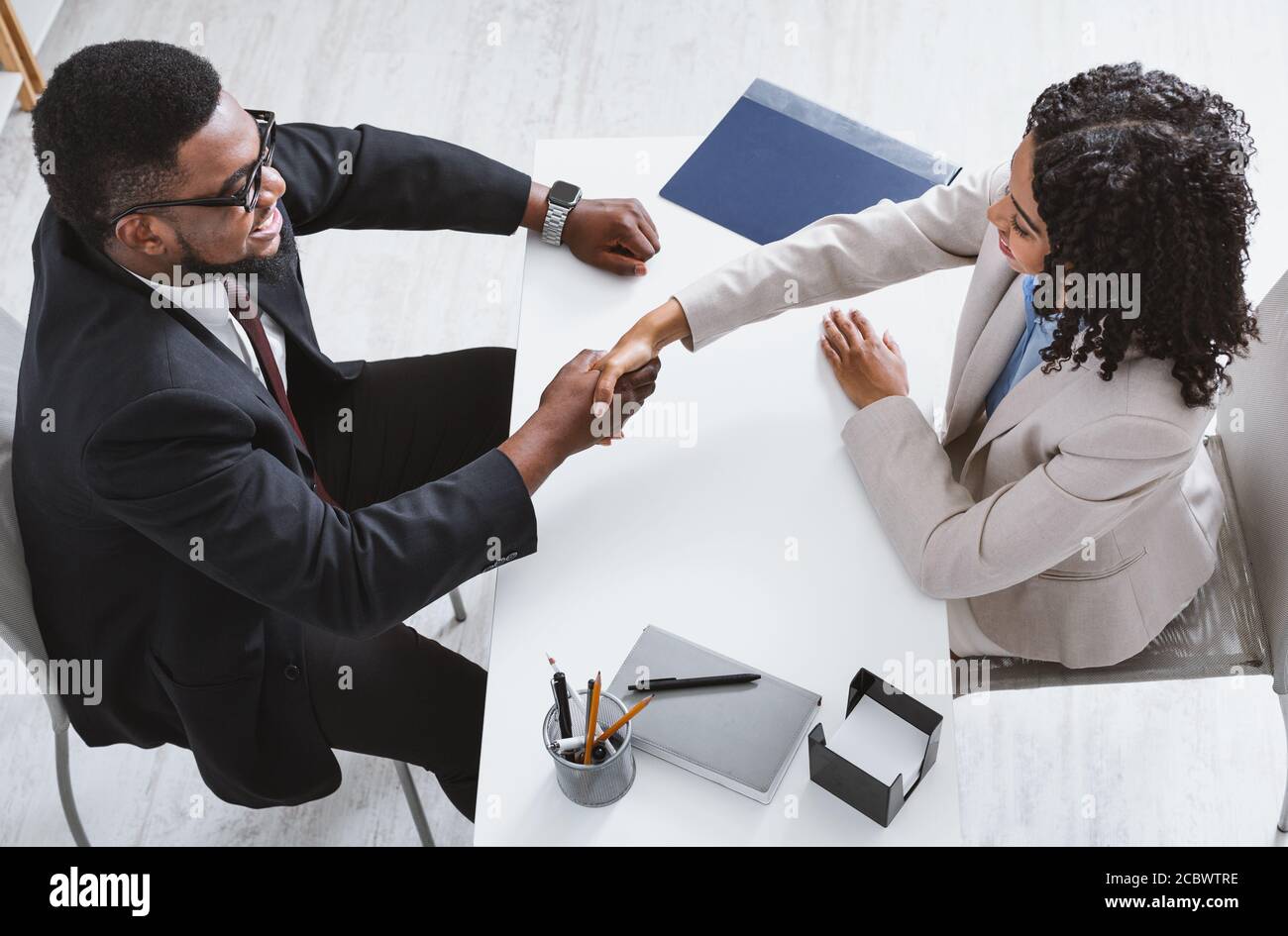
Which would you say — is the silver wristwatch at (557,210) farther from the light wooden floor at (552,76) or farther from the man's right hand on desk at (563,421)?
the light wooden floor at (552,76)

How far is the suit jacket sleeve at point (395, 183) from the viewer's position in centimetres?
187

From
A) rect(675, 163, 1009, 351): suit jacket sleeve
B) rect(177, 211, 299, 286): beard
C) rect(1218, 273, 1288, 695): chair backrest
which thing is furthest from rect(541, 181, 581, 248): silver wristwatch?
rect(1218, 273, 1288, 695): chair backrest

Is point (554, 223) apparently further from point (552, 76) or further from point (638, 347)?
point (552, 76)

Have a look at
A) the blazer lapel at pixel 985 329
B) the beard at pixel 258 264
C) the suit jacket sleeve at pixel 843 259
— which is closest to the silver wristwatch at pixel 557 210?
the suit jacket sleeve at pixel 843 259

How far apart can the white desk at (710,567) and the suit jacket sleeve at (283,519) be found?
0.08 meters

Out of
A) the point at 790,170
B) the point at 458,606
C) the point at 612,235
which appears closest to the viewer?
the point at 612,235

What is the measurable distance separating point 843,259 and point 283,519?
0.83 metres

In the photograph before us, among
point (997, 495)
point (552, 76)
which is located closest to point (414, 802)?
point (997, 495)

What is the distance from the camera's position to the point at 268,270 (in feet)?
5.42

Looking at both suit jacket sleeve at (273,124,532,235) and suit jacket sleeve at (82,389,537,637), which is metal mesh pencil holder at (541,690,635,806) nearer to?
suit jacket sleeve at (82,389,537,637)

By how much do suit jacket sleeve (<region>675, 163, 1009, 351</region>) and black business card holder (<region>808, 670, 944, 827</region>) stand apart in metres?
0.57

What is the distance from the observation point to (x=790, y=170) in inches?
75.0

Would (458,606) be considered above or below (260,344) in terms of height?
below
